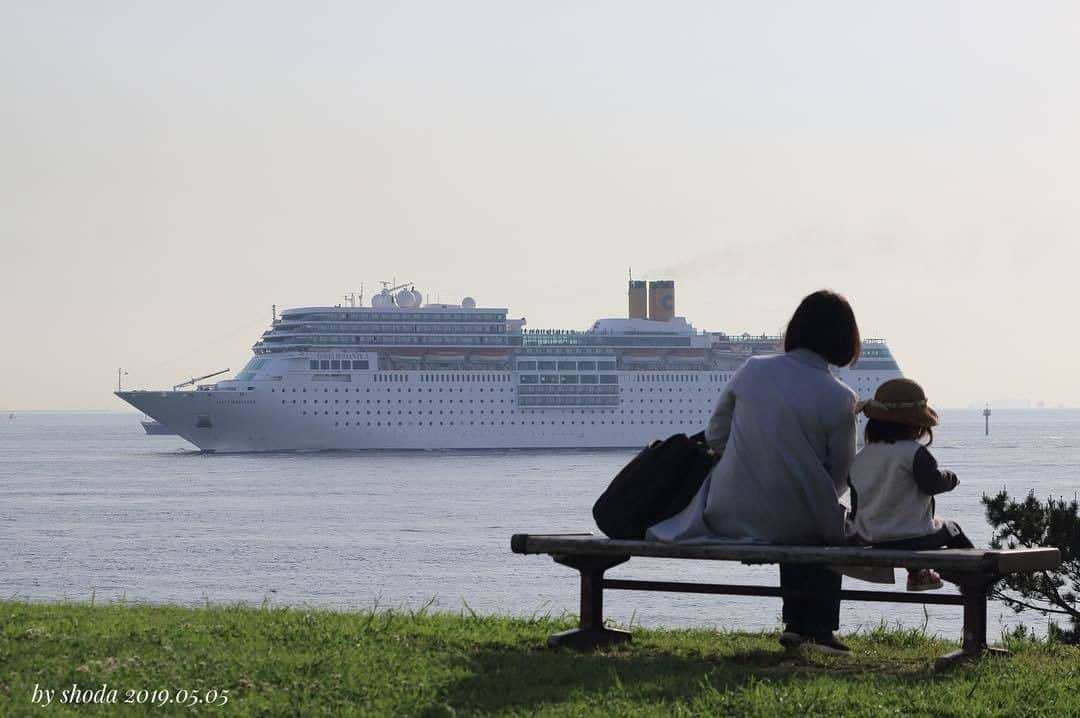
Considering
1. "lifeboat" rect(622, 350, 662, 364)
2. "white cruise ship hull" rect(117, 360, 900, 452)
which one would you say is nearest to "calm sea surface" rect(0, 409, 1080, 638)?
"white cruise ship hull" rect(117, 360, 900, 452)

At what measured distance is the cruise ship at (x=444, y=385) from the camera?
6059 centimetres

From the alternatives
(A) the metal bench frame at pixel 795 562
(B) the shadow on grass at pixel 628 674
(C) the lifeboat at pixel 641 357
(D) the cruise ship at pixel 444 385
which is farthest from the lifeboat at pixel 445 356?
(B) the shadow on grass at pixel 628 674

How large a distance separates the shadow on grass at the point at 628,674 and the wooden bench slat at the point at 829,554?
1.13 feet

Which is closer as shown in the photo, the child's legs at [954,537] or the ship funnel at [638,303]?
the child's legs at [954,537]

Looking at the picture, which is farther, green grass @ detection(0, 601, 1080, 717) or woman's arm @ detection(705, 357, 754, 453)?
woman's arm @ detection(705, 357, 754, 453)

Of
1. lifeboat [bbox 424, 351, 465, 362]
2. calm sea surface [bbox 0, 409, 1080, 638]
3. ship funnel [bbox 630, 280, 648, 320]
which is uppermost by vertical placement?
ship funnel [bbox 630, 280, 648, 320]

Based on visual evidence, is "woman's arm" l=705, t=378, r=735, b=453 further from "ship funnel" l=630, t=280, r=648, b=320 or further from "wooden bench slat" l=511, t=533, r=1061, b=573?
"ship funnel" l=630, t=280, r=648, b=320

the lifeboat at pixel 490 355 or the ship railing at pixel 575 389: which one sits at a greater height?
the lifeboat at pixel 490 355

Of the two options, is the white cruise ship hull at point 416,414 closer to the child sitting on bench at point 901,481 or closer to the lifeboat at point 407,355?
the lifeboat at point 407,355

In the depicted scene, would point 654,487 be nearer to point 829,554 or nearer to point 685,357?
point 829,554

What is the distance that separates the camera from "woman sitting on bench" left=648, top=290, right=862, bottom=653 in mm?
5227

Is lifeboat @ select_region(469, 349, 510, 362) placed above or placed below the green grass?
above

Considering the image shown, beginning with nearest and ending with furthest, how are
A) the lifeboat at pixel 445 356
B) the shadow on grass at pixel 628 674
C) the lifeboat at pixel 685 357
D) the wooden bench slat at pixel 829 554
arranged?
1. the shadow on grass at pixel 628 674
2. the wooden bench slat at pixel 829 554
3. the lifeboat at pixel 445 356
4. the lifeboat at pixel 685 357

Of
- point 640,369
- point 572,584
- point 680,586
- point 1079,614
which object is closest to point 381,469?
point 640,369
